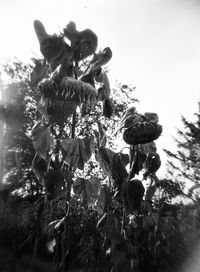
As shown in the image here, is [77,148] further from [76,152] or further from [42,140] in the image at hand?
[42,140]

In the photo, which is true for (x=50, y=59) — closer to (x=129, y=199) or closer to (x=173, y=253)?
(x=129, y=199)

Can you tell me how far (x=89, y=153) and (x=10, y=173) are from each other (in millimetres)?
19352

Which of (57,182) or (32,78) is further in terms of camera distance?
(32,78)

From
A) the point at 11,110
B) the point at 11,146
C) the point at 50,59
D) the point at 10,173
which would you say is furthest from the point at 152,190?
the point at 10,173

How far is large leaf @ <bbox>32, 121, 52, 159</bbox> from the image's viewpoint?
1.41 meters

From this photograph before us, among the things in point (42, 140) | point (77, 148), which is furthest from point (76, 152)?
point (42, 140)

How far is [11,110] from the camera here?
16656 mm

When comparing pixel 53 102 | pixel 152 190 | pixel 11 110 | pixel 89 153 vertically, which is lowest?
pixel 152 190

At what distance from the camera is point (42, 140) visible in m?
1.43

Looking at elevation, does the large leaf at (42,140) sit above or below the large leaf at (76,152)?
above

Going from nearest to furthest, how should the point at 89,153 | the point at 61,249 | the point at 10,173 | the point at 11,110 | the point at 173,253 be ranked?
the point at 89,153
the point at 61,249
the point at 173,253
the point at 11,110
the point at 10,173

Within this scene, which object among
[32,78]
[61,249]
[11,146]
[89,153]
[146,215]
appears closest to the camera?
[89,153]

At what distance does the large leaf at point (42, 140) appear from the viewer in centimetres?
141

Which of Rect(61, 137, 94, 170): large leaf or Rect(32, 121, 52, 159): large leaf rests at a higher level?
Rect(32, 121, 52, 159): large leaf
